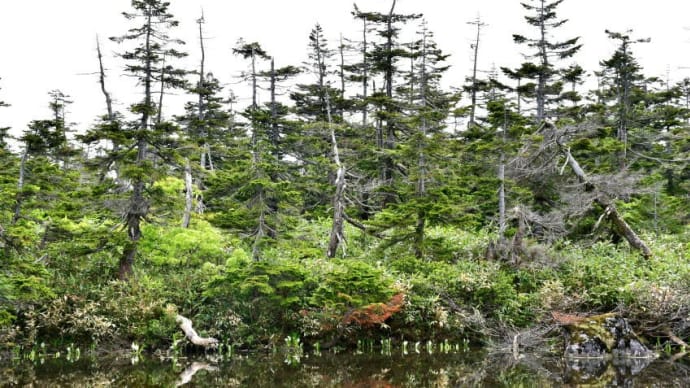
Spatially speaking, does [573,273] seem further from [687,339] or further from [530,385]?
[530,385]

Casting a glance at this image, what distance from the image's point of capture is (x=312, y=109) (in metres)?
29.8

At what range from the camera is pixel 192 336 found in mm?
14734

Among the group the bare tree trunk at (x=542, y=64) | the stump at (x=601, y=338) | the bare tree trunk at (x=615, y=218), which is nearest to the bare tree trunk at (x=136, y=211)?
the stump at (x=601, y=338)

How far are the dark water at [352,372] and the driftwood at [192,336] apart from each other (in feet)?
1.23

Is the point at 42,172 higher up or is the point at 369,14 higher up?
the point at 369,14

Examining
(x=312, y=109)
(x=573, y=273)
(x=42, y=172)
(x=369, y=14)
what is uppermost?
(x=369, y=14)

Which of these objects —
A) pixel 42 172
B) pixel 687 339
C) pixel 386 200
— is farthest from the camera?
pixel 386 200

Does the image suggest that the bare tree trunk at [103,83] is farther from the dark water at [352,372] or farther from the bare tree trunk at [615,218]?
the bare tree trunk at [615,218]

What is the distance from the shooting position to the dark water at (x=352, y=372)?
1099 cm

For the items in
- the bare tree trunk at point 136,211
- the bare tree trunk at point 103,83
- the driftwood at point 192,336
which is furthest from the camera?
the bare tree trunk at point 103,83

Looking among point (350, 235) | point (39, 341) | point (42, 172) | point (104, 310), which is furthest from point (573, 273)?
point (42, 172)

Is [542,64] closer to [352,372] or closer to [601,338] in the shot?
[601,338]

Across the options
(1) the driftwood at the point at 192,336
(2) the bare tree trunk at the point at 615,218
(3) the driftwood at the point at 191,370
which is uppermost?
(2) the bare tree trunk at the point at 615,218

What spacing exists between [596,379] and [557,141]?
10073 mm
